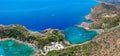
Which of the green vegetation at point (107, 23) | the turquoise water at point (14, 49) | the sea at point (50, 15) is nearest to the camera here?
the turquoise water at point (14, 49)

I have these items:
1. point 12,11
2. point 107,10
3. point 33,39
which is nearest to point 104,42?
point 33,39

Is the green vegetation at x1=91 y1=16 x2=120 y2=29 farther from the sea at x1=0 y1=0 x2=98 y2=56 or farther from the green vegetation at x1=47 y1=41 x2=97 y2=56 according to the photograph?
the green vegetation at x1=47 y1=41 x2=97 y2=56

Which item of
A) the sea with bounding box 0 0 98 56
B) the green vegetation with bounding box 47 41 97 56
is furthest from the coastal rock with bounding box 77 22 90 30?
the green vegetation with bounding box 47 41 97 56

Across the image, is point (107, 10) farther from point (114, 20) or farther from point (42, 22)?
point (42, 22)

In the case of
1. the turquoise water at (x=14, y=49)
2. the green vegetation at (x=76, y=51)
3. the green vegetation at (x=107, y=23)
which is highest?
the green vegetation at (x=107, y=23)

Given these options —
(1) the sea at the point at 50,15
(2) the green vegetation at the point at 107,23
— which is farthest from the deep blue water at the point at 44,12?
(2) the green vegetation at the point at 107,23

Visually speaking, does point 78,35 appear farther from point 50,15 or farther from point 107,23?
point 50,15

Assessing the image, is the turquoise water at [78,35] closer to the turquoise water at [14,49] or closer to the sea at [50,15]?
the sea at [50,15]
